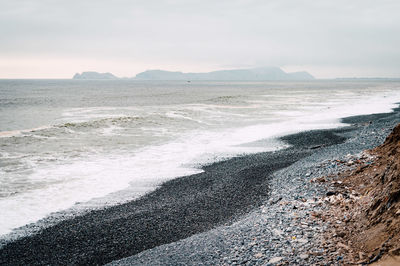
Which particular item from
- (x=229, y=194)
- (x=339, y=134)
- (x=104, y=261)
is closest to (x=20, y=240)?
(x=104, y=261)

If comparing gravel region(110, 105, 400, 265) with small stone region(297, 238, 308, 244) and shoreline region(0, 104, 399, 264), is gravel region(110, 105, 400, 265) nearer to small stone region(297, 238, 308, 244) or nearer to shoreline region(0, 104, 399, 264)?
small stone region(297, 238, 308, 244)

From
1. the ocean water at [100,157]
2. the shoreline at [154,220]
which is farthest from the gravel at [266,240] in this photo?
the ocean water at [100,157]

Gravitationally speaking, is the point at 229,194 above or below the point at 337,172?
below

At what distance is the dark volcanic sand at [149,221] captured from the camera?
26.8ft

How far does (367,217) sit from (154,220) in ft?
18.9

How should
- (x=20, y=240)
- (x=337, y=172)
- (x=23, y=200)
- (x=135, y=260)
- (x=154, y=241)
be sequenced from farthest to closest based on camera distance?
A: (x=23, y=200), (x=337, y=172), (x=20, y=240), (x=154, y=241), (x=135, y=260)

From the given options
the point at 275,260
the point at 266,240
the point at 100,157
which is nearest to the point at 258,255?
the point at 275,260

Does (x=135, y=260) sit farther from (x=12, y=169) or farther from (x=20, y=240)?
(x=12, y=169)

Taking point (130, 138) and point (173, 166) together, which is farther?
point (130, 138)

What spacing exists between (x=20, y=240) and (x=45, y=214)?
1972mm

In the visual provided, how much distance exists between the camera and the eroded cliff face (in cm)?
532

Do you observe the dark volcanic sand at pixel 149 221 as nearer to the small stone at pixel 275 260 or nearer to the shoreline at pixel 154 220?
the shoreline at pixel 154 220

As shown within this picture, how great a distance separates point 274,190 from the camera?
36.8 ft

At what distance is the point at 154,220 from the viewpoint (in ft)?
32.1
